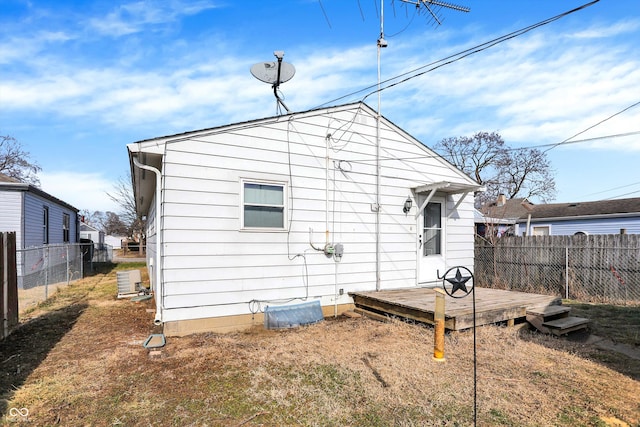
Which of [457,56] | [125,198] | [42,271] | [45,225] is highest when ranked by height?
[457,56]

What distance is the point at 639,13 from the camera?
5.38 m

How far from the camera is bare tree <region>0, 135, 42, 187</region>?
28650 millimetres

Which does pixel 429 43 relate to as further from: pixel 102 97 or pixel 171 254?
pixel 102 97

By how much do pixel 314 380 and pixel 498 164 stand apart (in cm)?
3127

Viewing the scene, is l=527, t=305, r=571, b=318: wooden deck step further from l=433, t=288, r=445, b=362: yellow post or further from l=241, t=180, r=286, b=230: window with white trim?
l=241, t=180, r=286, b=230: window with white trim

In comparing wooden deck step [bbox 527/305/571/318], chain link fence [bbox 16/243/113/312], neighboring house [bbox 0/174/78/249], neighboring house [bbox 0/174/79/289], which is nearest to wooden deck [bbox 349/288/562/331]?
wooden deck step [bbox 527/305/571/318]

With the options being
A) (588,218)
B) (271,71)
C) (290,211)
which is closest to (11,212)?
(271,71)

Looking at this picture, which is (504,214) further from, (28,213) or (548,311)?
(28,213)

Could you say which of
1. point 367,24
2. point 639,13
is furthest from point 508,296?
point 367,24

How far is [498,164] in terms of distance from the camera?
99.3ft

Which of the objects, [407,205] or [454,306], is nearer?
[454,306]

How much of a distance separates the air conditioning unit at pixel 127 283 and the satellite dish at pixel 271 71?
633 centimetres

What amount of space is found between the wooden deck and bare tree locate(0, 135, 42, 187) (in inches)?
1288

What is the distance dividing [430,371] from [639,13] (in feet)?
20.4
